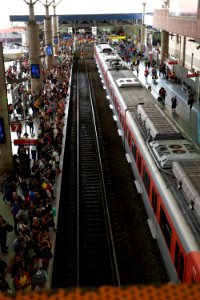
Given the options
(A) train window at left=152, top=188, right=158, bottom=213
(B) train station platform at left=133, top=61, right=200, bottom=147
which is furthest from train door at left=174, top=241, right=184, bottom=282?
(B) train station platform at left=133, top=61, right=200, bottom=147

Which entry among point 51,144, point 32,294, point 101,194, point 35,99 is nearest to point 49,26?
point 35,99

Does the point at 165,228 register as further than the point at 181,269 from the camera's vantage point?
Yes

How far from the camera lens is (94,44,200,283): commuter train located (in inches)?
345

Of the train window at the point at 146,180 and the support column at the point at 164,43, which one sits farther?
the support column at the point at 164,43

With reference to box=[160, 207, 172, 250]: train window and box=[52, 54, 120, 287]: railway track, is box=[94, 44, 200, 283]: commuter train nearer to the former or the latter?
box=[160, 207, 172, 250]: train window

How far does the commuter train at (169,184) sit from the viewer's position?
8768 millimetres

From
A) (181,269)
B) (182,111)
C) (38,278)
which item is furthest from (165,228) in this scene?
(182,111)

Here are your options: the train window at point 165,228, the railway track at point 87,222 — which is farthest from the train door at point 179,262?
the railway track at point 87,222

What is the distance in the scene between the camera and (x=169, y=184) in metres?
11.1

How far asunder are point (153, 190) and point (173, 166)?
116cm

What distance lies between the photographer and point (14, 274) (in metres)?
9.95

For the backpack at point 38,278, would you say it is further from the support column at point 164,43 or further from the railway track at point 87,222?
the support column at point 164,43

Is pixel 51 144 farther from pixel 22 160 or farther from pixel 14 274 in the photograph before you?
pixel 14 274

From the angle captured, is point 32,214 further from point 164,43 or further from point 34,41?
point 164,43
